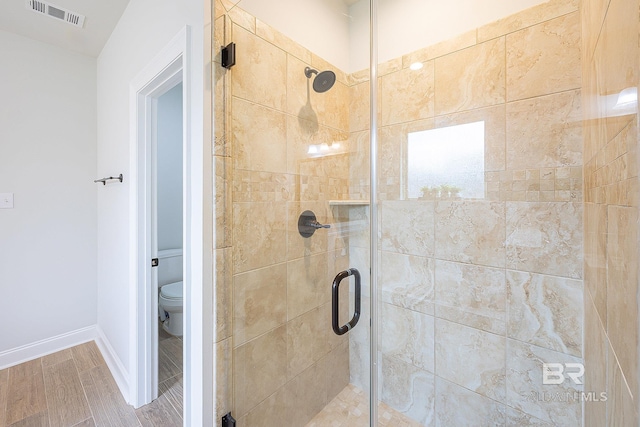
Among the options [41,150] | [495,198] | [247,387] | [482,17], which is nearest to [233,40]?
[482,17]

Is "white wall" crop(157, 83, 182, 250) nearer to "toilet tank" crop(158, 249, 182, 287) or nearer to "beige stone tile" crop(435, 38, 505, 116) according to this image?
"toilet tank" crop(158, 249, 182, 287)

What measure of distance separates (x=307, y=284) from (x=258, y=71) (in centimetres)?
100

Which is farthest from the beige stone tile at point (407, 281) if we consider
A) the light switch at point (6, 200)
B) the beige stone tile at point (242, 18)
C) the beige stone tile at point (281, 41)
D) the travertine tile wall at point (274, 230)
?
the light switch at point (6, 200)

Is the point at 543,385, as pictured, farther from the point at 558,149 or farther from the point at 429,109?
the point at 429,109

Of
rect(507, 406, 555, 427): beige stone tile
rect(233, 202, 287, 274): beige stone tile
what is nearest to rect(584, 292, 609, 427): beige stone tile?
rect(507, 406, 555, 427): beige stone tile

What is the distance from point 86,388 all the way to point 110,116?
2.02 metres

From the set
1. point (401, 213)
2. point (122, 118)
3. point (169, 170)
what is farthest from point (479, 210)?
point (169, 170)

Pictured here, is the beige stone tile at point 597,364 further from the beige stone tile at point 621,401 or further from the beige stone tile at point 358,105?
the beige stone tile at point 358,105

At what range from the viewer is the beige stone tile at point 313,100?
122 centimetres

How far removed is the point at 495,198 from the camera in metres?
1.21

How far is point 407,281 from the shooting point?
4.79 ft

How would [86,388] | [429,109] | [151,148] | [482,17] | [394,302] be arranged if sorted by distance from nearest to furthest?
1. [482,17]
2. [429,109]
3. [394,302]
4. [151,148]
5. [86,388]

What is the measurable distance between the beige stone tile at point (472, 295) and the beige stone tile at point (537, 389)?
12 cm

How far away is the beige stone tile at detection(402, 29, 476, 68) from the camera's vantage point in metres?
1.25
